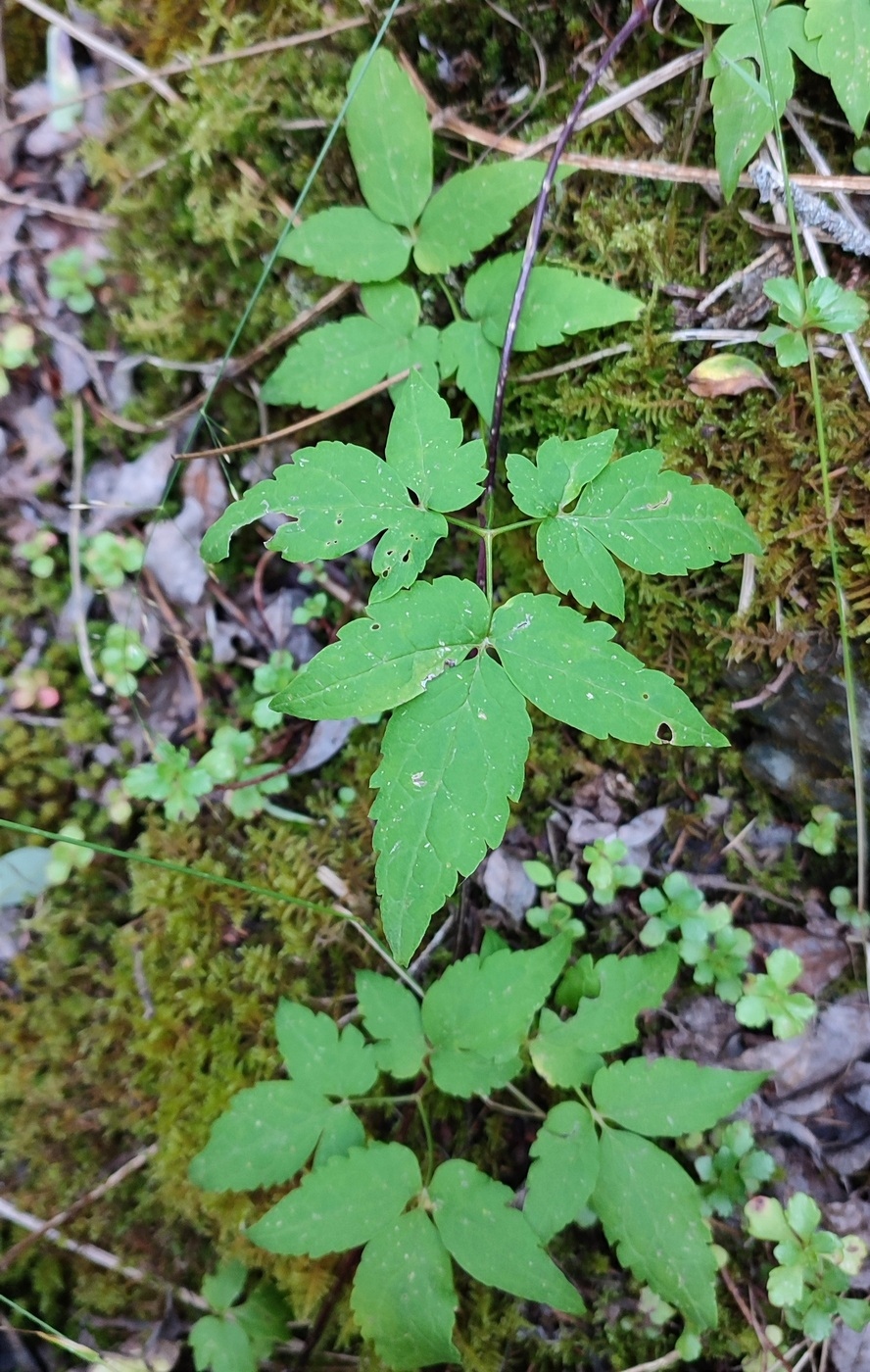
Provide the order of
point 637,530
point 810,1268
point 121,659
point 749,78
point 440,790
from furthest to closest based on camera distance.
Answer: point 121,659 → point 810,1268 → point 749,78 → point 637,530 → point 440,790

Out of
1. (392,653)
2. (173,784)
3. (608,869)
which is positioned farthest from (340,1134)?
(392,653)

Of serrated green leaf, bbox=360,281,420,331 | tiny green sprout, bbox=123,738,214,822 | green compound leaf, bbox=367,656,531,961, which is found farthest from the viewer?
tiny green sprout, bbox=123,738,214,822

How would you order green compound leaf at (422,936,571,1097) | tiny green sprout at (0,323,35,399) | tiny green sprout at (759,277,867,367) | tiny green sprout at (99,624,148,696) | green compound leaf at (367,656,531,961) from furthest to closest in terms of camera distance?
tiny green sprout at (0,323,35,399)
tiny green sprout at (99,624,148,696)
green compound leaf at (422,936,571,1097)
tiny green sprout at (759,277,867,367)
green compound leaf at (367,656,531,961)

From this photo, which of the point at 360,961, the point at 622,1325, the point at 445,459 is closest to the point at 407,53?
the point at 445,459

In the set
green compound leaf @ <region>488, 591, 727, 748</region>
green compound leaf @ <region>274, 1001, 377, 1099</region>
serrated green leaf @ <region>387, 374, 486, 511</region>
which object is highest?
serrated green leaf @ <region>387, 374, 486, 511</region>

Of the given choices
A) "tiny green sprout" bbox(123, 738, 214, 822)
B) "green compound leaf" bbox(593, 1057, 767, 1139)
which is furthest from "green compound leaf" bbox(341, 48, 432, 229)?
"green compound leaf" bbox(593, 1057, 767, 1139)

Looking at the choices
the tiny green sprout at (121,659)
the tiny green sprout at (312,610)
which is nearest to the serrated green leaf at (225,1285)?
the tiny green sprout at (121,659)

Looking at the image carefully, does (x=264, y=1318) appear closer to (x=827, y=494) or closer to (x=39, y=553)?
(x=39, y=553)

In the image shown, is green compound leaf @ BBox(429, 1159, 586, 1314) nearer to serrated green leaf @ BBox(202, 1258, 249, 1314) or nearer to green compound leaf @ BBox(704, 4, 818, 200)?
serrated green leaf @ BBox(202, 1258, 249, 1314)
